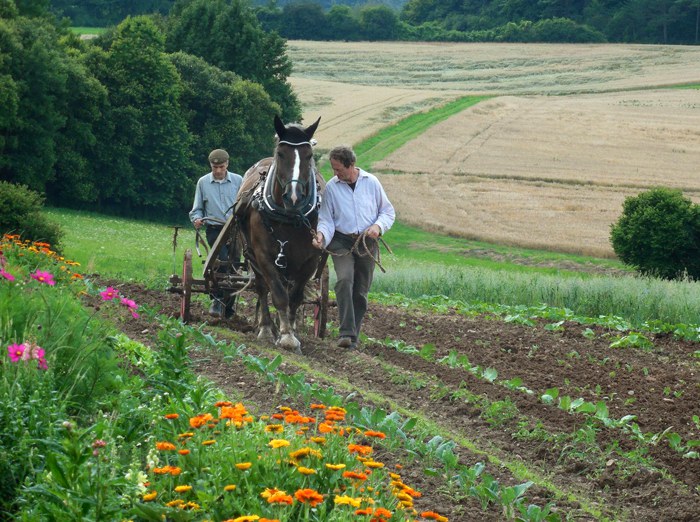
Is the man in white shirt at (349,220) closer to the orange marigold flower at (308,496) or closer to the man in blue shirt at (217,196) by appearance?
the man in blue shirt at (217,196)

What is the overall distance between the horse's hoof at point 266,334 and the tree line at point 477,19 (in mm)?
76527

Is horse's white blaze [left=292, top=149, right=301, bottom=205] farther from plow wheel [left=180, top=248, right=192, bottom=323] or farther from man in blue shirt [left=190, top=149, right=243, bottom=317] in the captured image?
man in blue shirt [left=190, top=149, right=243, bottom=317]

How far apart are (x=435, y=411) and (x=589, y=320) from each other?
7982mm

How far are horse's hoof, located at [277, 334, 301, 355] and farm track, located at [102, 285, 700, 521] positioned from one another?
0.61 ft

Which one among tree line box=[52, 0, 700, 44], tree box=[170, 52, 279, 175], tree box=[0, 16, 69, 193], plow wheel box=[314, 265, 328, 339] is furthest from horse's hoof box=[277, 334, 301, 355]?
tree line box=[52, 0, 700, 44]

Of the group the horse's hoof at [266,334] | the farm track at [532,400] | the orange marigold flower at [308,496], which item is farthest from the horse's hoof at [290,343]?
the orange marigold flower at [308,496]

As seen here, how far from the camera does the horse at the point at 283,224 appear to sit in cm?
1166

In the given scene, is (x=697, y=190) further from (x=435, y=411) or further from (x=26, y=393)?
(x=26, y=393)

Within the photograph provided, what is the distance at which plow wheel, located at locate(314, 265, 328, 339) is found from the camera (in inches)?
515

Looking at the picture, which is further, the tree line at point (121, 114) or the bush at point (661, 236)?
the tree line at point (121, 114)

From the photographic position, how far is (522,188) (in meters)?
50.8

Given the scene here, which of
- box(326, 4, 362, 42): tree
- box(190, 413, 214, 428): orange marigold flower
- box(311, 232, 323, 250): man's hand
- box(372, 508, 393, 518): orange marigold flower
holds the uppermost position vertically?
box(326, 4, 362, 42): tree

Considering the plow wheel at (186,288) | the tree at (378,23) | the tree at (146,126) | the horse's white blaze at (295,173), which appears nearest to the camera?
the horse's white blaze at (295,173)

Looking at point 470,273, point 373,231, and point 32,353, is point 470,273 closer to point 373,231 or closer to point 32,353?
point 373,231
